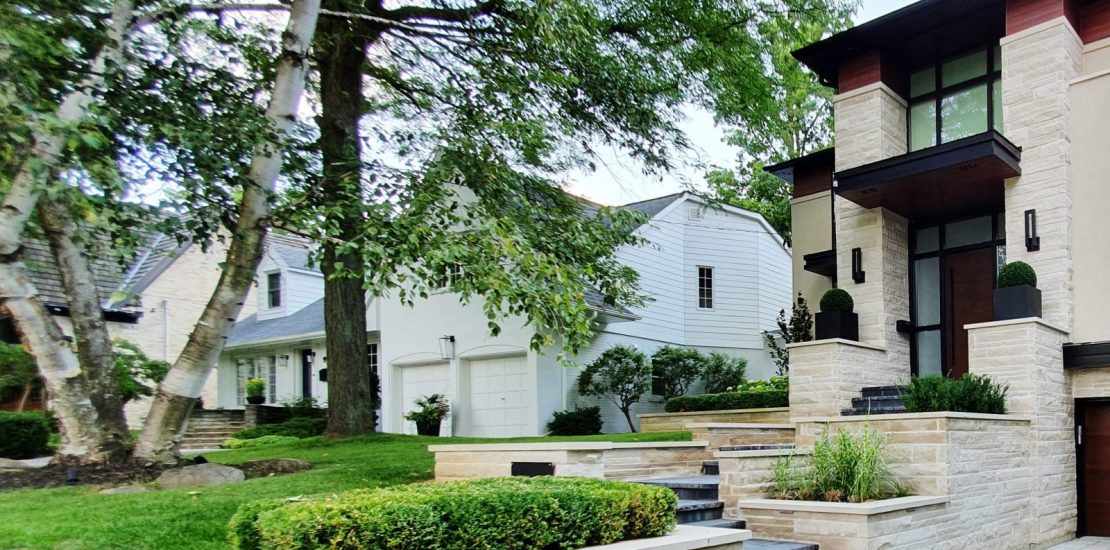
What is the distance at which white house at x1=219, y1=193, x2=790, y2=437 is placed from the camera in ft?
59.3

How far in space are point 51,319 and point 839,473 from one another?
7423 mm

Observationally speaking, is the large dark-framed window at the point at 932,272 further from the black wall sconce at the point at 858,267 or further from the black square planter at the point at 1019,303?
the black square planter at the point at 1019,303

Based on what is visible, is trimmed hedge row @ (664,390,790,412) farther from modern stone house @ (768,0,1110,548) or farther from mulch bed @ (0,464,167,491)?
mulch bed @ (0,464,167,491)

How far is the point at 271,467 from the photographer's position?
894cm

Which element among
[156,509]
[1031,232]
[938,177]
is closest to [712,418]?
[938,177]

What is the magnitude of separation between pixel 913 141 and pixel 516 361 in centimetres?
923

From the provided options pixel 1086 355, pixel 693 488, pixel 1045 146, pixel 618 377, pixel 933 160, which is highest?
pixel 1045 146

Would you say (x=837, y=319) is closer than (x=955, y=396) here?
No

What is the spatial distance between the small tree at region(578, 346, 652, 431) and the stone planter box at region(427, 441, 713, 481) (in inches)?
337

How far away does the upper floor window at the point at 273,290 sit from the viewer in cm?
2509

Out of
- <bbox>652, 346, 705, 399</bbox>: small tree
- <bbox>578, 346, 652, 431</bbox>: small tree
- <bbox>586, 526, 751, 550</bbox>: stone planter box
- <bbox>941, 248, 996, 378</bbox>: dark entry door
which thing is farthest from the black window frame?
<bbox>586, 526, 751, 550</bbox>: stone planter box

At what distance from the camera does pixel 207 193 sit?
337 inches

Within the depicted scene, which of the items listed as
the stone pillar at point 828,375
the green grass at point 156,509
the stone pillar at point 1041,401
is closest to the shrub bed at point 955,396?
the stone pillar at point 1041,401

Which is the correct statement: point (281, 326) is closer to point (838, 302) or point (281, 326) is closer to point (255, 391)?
point (255, 391)
